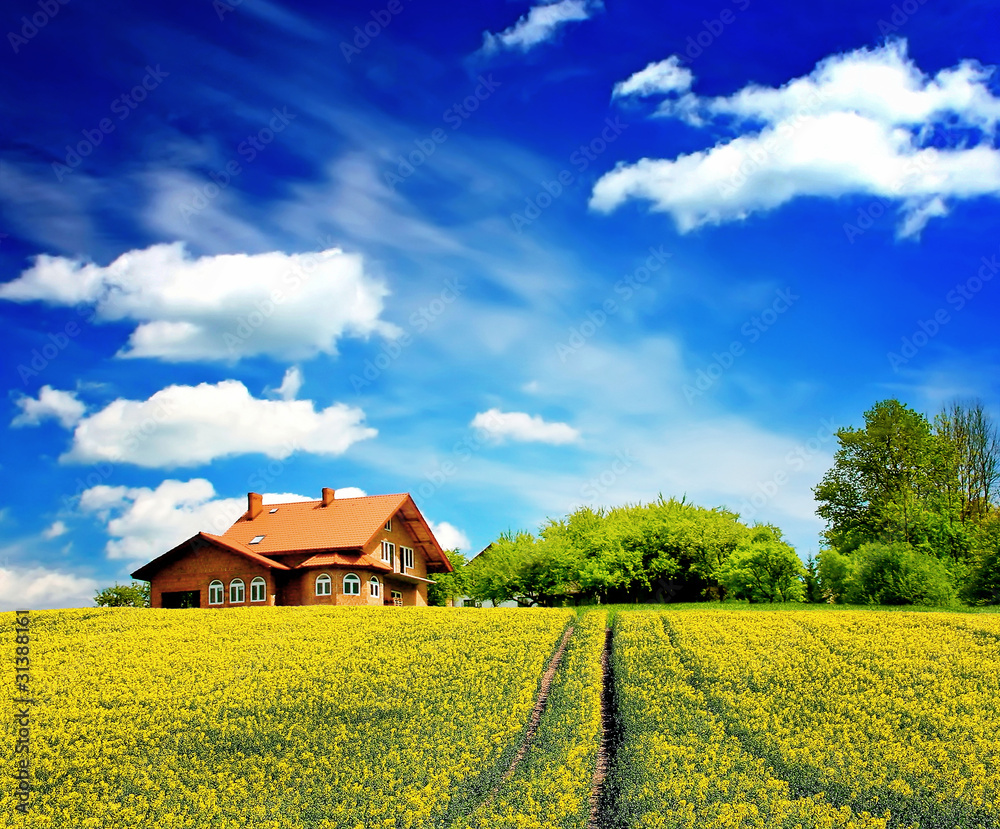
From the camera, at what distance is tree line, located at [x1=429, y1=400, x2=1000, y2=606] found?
4600 cm

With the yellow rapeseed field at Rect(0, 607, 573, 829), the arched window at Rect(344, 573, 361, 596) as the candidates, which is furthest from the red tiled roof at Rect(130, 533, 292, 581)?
the yellow rapeseed field at Rect(0, 607, 573, 829)

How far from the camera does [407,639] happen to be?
106ft

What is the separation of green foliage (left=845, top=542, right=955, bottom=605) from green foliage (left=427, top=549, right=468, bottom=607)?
93.1 feet

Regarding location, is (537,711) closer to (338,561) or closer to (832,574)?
(338,561)

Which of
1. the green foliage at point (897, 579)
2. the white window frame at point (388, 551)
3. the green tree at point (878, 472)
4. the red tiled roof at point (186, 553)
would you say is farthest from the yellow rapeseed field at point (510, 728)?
the green tree at point (878, 472)

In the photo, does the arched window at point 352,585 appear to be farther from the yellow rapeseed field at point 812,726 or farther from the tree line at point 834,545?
the yellow rapeseed field at point 812,726

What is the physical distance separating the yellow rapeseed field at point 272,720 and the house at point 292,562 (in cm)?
990

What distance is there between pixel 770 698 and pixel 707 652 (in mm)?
4964

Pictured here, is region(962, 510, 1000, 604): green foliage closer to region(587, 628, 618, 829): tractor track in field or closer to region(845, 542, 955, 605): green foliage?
region(845, 542, 955, 605): green foliage

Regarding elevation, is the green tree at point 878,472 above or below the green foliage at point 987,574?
above

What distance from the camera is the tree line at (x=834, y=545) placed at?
151 ft

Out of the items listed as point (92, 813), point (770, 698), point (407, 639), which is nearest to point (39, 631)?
point (407, 639)

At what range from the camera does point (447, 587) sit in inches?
2413

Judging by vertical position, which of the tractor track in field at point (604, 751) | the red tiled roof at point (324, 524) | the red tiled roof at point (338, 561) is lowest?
the tractor track in field at point (604, 751)
